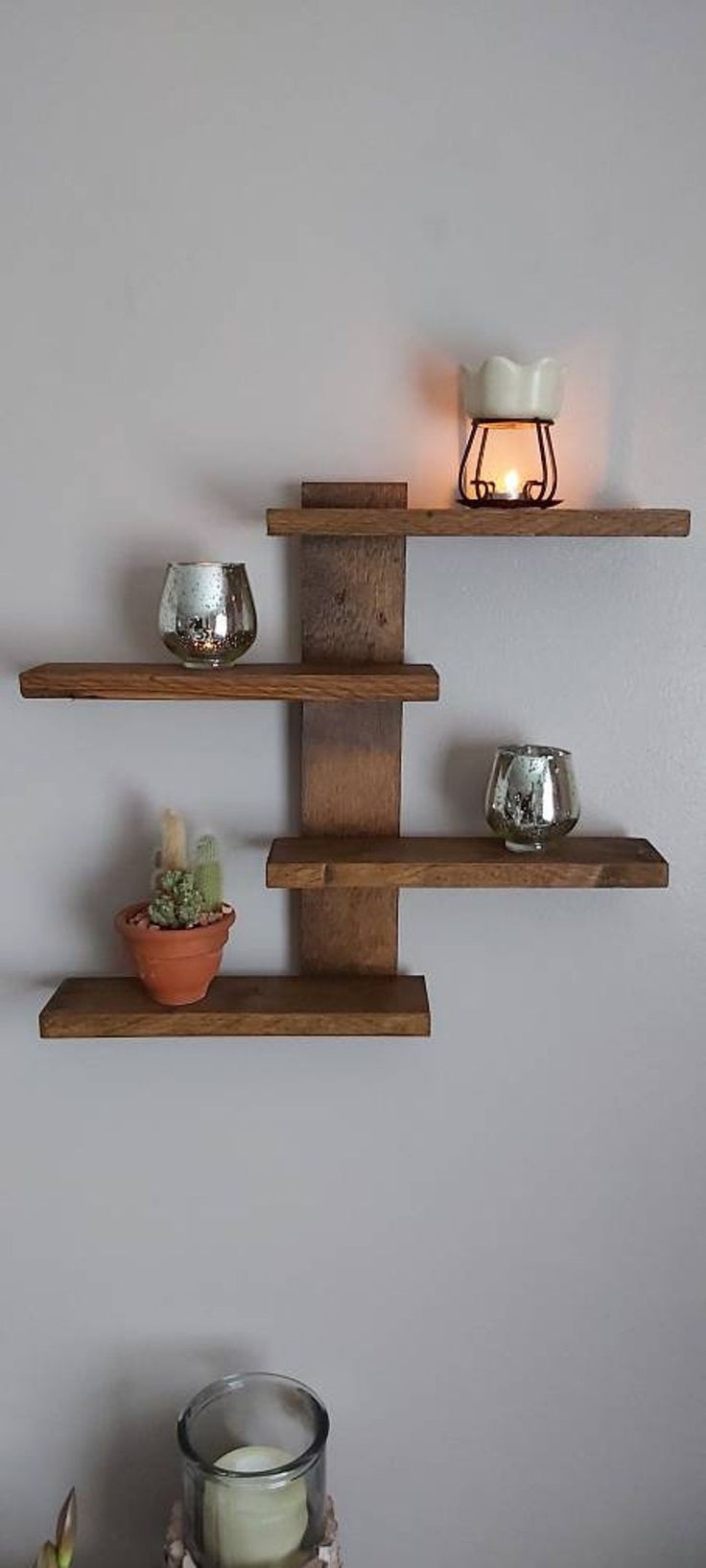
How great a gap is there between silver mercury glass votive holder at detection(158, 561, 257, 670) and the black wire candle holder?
0.25m

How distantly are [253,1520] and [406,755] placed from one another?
0.80m

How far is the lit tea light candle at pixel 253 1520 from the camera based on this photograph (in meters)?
1.29

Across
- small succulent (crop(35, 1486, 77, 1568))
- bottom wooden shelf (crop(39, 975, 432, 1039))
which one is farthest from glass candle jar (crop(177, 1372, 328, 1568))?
bottom wooden shelf (crop(39, 975, 432, 1039))

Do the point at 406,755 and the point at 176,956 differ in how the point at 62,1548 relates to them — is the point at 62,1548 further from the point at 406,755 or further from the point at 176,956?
the point at 406,755

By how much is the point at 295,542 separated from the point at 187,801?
0.99 feet

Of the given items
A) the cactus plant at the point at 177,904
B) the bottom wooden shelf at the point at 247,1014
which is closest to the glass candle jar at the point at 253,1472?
the bottom wooden shelf at the point at 247,1014

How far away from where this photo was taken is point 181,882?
1.28 metres

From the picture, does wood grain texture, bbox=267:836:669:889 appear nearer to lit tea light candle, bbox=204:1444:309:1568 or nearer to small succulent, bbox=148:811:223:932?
small succulent, bbox=148:811:223:932

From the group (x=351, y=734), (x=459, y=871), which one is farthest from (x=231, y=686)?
(x=459, y=871)

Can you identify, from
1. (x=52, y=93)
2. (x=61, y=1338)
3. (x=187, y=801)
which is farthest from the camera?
→ (x=61, y=1338)

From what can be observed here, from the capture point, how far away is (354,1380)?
4.91ft

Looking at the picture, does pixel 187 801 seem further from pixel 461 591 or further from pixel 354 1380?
pixel 354 1380

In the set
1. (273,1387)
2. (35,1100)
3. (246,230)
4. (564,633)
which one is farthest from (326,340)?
(273,1387)

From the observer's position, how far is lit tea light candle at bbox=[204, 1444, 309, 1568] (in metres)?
1.29
